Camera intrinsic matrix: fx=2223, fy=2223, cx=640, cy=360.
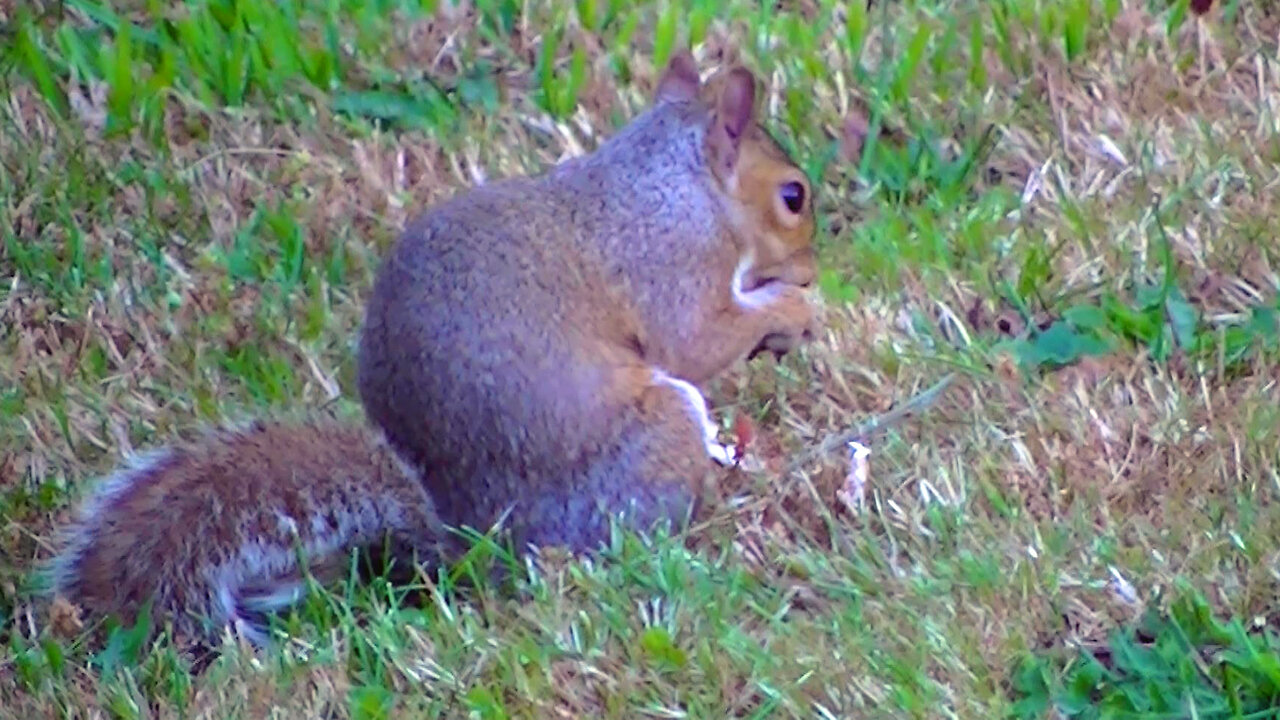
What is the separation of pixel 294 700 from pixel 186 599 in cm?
25

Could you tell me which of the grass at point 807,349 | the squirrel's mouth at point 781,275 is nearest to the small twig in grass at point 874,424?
the grass at point 807,349

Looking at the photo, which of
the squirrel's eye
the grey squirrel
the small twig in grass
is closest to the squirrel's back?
the grey squirrel

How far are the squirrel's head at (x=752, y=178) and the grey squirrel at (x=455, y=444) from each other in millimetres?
265

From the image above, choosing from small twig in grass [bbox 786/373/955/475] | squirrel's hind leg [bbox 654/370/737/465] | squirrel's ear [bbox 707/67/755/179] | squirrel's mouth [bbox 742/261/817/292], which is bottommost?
small twig in grass [bbox 786/373/955/475]

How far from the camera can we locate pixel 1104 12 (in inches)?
170

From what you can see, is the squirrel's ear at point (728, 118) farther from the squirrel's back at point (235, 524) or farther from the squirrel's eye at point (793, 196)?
the squirrel's back at point (235, 524)

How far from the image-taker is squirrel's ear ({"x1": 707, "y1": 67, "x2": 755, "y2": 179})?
3605 millimetres

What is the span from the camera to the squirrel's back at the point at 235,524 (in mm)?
2990

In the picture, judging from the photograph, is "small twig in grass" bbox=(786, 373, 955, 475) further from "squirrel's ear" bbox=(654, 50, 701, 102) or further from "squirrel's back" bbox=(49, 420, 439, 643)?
"squirrel's ear" bbox=(654, 50, 701, 102)

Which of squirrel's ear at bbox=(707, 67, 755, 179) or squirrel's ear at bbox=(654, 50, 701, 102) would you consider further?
squirrel's ear at bbox=(654, 50, 701, 102)

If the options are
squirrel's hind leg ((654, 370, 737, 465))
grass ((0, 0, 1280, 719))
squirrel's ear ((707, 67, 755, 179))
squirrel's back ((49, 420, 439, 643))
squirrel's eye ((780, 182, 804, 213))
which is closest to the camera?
grass ((0, 0, 1280, 719))

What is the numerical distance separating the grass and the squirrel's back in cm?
7

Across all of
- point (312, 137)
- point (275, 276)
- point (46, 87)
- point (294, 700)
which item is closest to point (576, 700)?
point (294, 700)

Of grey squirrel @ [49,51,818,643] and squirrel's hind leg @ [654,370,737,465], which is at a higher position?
grey squirrel @ [49,51,818,643]
